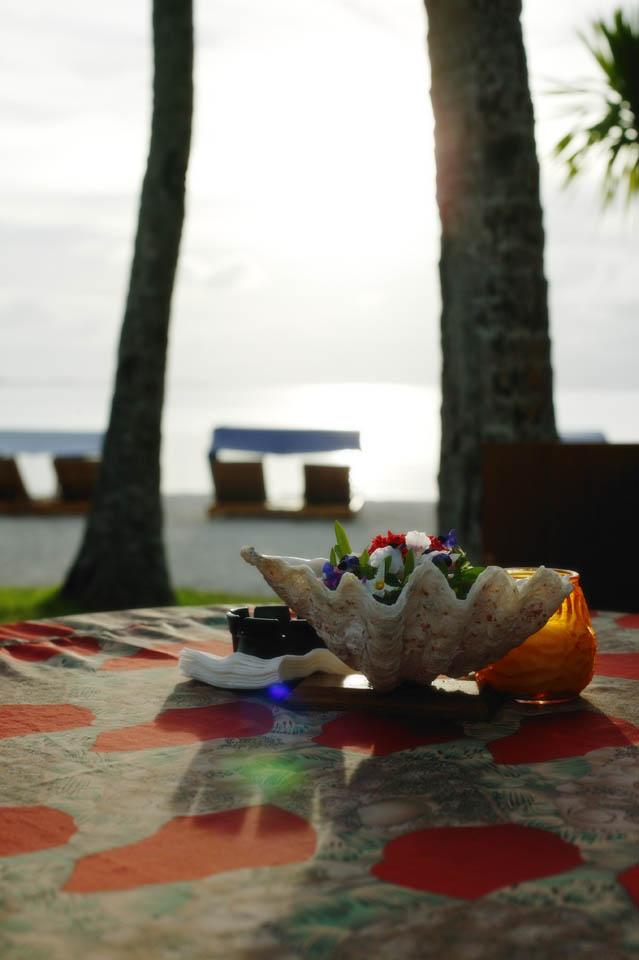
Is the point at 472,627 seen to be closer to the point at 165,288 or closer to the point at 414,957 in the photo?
the point at 414,957

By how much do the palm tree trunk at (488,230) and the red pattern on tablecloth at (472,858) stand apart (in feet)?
10.4

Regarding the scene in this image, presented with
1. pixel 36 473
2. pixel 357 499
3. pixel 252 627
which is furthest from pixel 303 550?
pixel 36 473

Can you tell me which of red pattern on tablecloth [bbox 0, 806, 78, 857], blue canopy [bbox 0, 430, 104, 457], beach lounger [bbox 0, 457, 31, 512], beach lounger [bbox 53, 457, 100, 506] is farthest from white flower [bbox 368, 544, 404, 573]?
blue canopy [bbox 0, 430, 104, 457]

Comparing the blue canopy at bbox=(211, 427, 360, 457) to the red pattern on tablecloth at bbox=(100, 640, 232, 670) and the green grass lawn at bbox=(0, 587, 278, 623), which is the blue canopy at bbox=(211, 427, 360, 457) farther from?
the red pattern on tablecloth at bbox=(100, 640, 232, 670)

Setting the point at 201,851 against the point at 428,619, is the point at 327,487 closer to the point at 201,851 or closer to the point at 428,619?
the point at 428,619

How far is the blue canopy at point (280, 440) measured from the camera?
12.6m

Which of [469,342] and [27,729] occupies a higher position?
[469,342]

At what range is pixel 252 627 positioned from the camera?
1418mm

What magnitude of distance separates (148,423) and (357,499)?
23.4 feet

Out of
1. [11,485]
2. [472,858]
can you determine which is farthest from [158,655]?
[11,485]

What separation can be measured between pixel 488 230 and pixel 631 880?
3.42m

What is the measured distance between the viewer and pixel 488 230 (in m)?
3.88

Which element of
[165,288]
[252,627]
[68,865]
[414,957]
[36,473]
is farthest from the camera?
[36,473]

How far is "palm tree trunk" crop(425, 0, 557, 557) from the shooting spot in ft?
12.5
